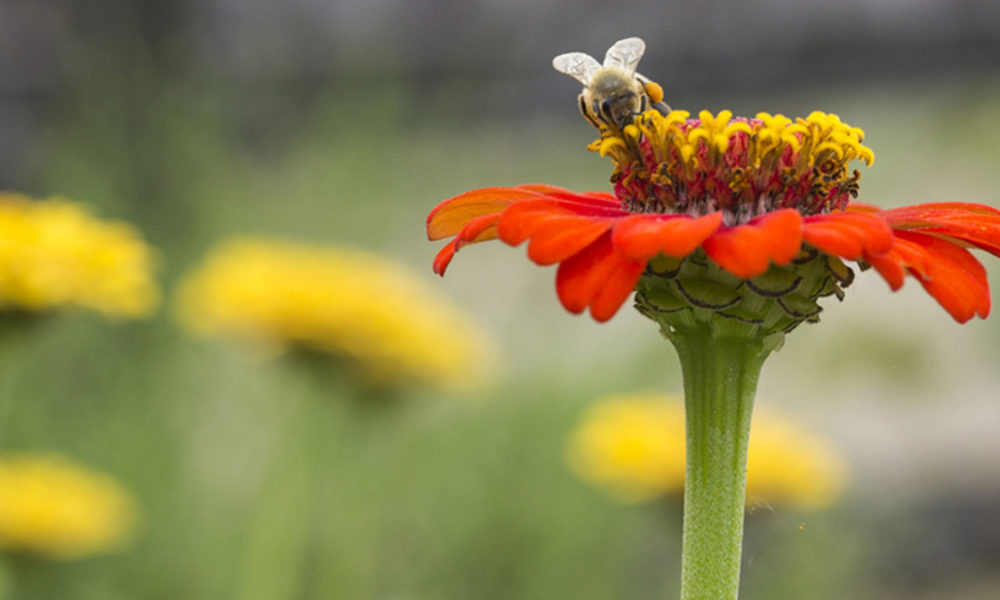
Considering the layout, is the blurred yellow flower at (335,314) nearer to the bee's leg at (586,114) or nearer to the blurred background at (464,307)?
the blurred background at (464,307)

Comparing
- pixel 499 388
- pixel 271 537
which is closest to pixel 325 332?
pixel 271 537

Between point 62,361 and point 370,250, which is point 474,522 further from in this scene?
point 62,361

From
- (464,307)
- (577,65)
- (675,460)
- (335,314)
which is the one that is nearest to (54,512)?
(335,314)

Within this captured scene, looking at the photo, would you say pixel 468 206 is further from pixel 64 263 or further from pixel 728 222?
pixel 64 263

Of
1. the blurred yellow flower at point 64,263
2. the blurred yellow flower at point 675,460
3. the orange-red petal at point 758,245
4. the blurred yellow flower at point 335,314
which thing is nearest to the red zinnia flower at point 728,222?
the orange-red petal at point 758,245

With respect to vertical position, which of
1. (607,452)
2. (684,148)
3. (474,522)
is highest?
(474,522)

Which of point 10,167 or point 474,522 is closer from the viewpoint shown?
point 474,522

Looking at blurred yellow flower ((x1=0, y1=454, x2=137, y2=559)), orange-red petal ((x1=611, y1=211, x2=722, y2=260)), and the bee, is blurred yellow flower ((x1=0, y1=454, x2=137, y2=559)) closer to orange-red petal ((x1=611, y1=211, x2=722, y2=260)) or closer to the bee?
the bee
